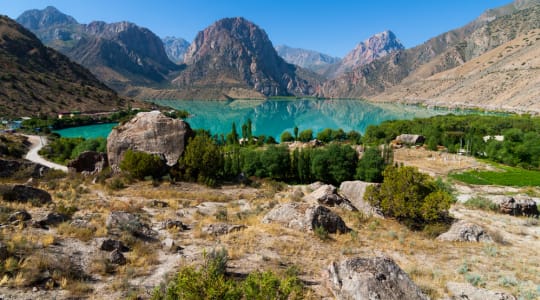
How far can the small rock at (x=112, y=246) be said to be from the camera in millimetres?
11695

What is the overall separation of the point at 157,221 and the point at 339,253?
10787mm

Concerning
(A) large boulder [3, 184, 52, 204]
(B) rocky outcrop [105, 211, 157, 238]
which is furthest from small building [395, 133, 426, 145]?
(A) large boulder [3, 184, 52, 204]

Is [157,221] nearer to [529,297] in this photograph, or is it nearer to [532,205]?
[529,297]

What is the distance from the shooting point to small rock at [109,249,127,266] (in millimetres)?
10766

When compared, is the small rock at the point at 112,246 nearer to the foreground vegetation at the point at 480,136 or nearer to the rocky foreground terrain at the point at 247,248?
the rocky foreground terrain at the point at 247,248

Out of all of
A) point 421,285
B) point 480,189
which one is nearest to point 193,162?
point 421,285

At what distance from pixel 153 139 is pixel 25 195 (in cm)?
1532

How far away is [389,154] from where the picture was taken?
62.9m

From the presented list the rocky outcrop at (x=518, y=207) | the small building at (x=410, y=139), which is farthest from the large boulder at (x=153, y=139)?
the small building at (x=410, y=139)

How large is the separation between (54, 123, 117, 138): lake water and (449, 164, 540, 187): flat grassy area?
12474 centimetres

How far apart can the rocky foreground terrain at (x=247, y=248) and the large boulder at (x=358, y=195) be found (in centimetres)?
28

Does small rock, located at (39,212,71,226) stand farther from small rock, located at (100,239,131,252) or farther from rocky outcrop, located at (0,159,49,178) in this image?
rocky outcrop, located at (0,159,49,178)

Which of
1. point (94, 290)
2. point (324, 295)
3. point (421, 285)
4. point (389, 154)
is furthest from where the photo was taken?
point (389, 154)

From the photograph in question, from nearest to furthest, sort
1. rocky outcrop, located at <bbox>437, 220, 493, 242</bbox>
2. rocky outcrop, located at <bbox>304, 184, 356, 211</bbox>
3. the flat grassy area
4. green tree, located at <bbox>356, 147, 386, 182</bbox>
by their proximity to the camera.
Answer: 1. rocky outcrop, located at <bbox>437, 220, 493, 242</bbox>
2. rocky outcrop, located at <bbox>304, 184, 356, 211</bbox>
3. green tree, located at <bbox>356, 147, 386, 182</bbox>
4. the flat grassy area
